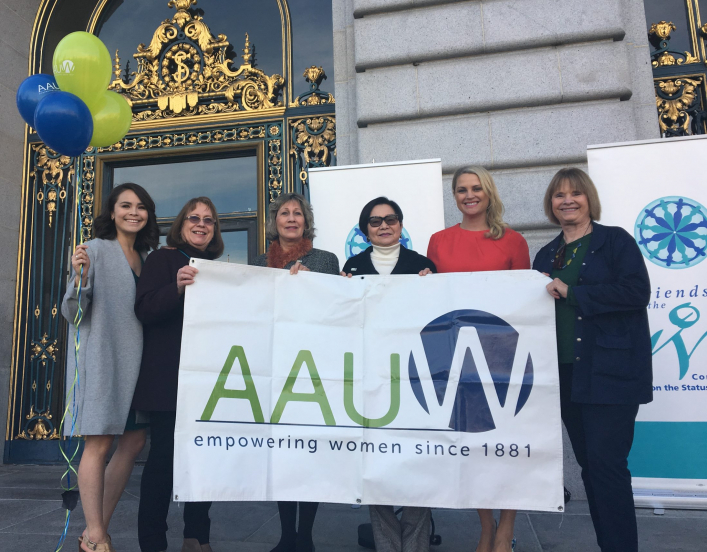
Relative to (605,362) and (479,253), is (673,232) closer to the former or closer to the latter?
(479,253)

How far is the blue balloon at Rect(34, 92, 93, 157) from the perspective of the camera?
325 centimetres

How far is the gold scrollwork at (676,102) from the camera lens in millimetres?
5715

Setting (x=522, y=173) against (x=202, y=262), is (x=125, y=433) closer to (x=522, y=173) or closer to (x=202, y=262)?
(x=202, y=262)

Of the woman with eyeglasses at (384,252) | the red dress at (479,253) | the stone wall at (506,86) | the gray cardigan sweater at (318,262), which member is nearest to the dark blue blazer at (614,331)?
the red dress at (479,253)

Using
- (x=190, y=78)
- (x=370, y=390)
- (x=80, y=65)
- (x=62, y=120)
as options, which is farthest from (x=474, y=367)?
(x=190, y=78)

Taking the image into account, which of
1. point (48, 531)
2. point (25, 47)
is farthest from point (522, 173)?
point (25, 47)

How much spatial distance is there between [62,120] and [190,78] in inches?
158

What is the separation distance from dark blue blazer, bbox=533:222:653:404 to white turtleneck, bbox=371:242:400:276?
107 cm

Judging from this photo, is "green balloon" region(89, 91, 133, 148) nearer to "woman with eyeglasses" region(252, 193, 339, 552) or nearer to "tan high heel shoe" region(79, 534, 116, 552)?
"woman with eyeglasses" region(252, 193, 339, 552)

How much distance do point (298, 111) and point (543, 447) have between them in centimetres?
499

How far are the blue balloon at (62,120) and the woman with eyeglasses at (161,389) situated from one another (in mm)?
898

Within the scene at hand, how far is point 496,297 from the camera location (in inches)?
123

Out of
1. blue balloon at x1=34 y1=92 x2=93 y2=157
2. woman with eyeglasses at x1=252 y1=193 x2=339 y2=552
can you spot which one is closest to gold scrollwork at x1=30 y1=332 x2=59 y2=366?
blue balloon at x1=34 y1=92 x2=93 y2=157

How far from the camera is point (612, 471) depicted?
282 centimetres
